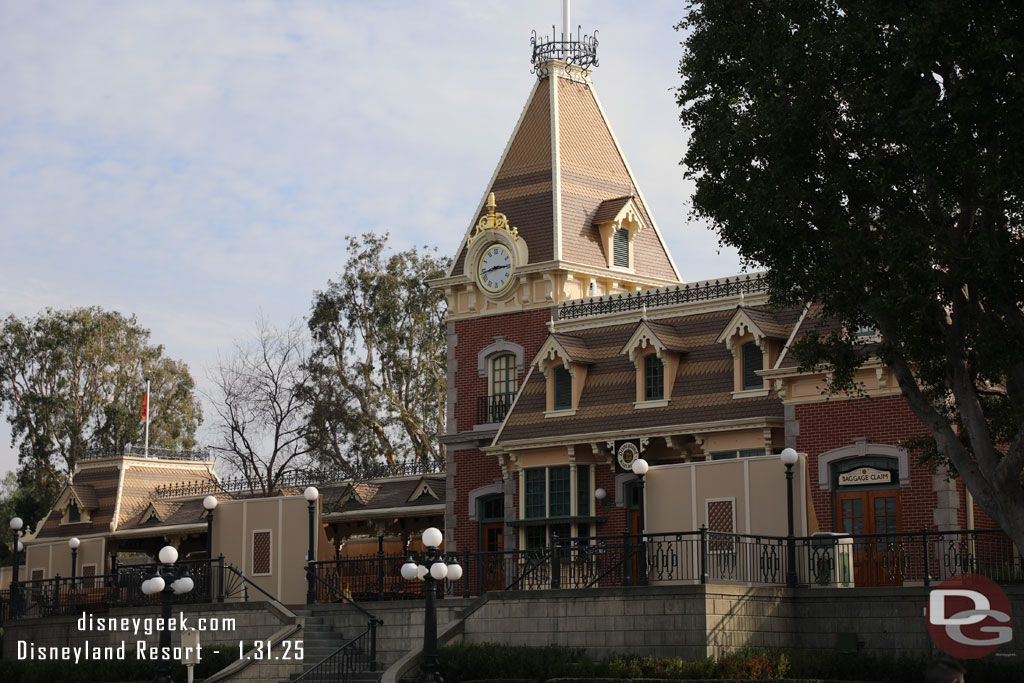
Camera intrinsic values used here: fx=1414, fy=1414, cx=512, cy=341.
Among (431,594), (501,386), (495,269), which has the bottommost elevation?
(431,594)

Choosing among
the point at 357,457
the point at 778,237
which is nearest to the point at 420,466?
the point at 357,457

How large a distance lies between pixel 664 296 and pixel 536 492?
5871 mm

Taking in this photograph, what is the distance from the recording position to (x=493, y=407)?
1491 inches

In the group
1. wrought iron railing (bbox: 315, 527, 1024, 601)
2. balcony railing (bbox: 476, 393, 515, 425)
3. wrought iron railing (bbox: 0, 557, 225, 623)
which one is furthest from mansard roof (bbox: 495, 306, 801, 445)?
wrought iron railing (bbox: 0, 557, 225, 623)

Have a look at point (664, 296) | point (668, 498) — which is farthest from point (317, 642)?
point (664, 296)

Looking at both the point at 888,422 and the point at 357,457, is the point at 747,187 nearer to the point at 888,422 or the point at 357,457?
the point at 888,422

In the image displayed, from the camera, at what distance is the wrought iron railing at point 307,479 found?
46562 millimetres

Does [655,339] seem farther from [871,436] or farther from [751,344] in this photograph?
[871,436]

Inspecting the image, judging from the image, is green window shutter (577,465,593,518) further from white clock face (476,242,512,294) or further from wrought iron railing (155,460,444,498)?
wrought iron railing (155,460,444,498)

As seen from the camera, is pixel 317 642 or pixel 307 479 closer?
pixel 317 642

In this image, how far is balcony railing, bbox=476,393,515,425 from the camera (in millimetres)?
37625

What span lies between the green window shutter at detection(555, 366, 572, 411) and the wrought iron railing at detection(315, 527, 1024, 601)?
7.96 m

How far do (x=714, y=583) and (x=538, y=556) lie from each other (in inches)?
181

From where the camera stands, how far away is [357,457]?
54031mm
